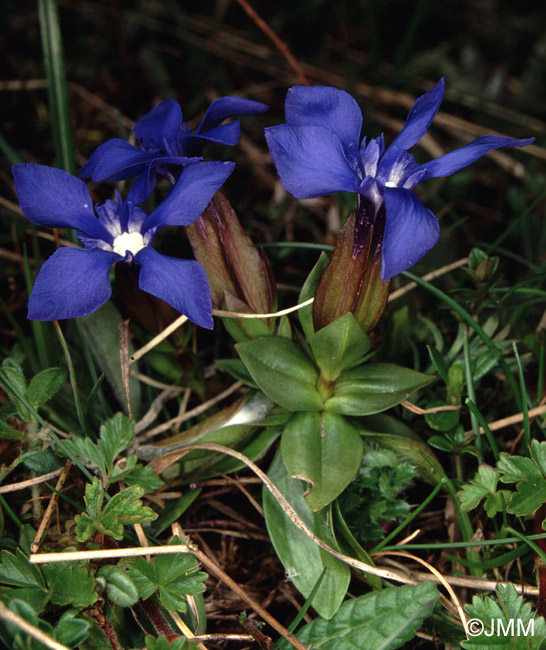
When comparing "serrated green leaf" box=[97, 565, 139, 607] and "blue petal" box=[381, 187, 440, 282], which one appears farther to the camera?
"serrated green leaf" box=[97, 565, 139, 607]

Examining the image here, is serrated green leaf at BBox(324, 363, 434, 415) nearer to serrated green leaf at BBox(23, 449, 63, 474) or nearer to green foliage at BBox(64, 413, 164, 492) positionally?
green foliage at BBox(64, 413, 164, 492)

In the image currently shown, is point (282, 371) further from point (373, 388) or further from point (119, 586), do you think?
point (119, 586)

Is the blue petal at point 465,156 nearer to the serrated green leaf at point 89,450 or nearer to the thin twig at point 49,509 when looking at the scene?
the serrated green leaf at point 89,450

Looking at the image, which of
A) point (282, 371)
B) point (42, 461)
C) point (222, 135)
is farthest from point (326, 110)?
point (42, 461)

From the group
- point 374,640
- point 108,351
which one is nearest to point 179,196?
point 108,351

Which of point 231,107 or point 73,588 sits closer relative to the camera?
point 73,588

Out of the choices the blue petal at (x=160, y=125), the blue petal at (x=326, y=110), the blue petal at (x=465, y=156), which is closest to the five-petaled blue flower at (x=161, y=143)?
the blue petal at (x=160, y=125)

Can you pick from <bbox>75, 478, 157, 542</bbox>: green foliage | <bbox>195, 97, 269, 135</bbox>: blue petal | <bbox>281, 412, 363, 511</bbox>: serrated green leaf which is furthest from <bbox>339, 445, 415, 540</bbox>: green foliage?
<bbox>195, 97, 269, 135</bbox>: blue petal

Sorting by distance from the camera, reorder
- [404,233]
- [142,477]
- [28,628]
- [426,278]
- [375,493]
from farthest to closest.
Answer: [426,278], [375,493], [142,477], [404,233], [28,628]

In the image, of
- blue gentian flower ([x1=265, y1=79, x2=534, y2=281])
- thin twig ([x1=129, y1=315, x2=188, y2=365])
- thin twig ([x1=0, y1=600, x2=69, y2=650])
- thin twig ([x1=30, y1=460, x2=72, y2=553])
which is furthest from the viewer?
thin twig ([x1=129, y1=315, x2=188, y2=365])
